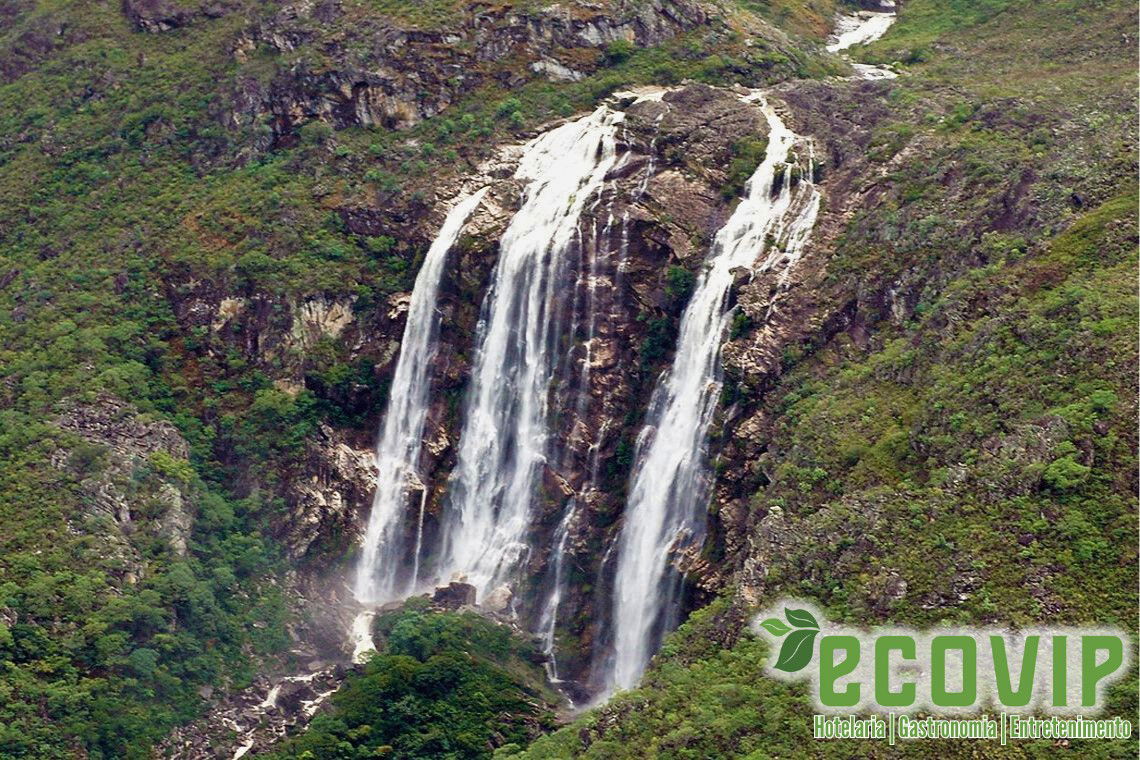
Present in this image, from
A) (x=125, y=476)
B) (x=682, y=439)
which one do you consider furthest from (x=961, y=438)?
(x=125, y=476)

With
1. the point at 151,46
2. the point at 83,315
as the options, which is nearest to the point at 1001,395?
the point at 83,315

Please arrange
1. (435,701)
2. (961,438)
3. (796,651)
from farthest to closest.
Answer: (435,701), (961,438), (796,651)

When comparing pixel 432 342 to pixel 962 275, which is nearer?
pixel 962 275

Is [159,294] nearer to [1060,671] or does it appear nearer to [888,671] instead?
[888,671]

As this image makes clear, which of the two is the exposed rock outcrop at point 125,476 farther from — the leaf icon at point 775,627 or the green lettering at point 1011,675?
the green lettering at point 1011,675

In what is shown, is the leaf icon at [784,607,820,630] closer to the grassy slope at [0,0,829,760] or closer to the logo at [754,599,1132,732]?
the logo at [754,599,1132,732]

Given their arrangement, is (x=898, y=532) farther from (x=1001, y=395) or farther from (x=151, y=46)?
(x=151, y=46)
